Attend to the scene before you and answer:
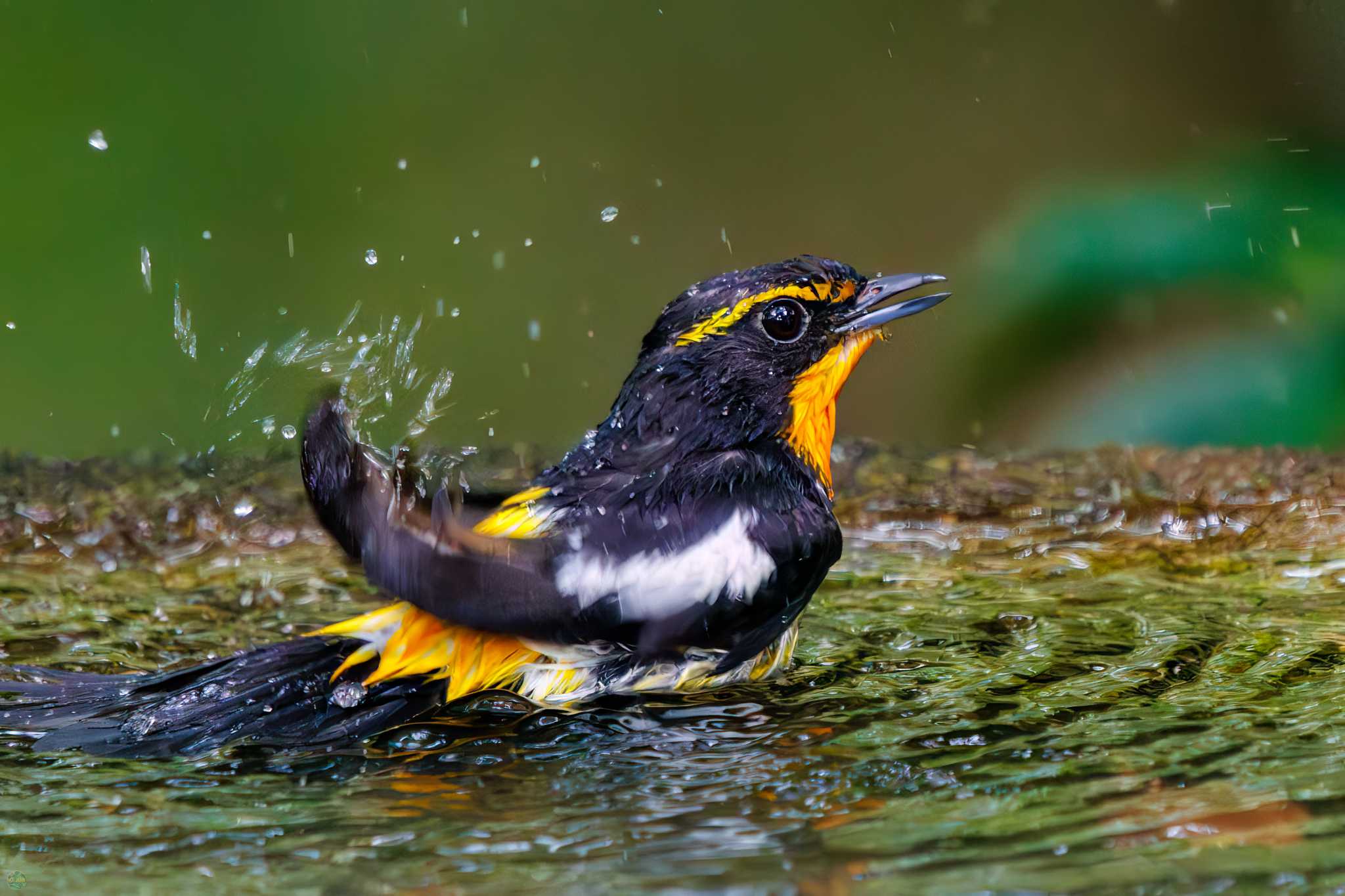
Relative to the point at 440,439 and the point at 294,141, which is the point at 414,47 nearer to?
the point at 294,141

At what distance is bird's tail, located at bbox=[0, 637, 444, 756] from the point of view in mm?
2814

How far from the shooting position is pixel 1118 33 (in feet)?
29.8

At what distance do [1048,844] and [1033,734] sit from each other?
0.64m

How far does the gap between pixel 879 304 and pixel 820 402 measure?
0.31 m

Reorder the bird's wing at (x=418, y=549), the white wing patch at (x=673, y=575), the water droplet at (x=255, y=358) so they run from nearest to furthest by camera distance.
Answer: the bird's wing at (x=418, y=549)
the white wing patch at (x=673, y=575)
the water droplet at (x=255, y=358)

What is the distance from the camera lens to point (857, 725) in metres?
2.78

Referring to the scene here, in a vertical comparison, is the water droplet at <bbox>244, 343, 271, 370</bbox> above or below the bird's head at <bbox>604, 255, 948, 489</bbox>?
above

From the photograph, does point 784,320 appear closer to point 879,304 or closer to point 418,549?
point 879,304

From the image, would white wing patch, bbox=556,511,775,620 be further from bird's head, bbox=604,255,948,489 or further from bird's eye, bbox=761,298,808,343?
bird's eye, bbox=761,298,808,343

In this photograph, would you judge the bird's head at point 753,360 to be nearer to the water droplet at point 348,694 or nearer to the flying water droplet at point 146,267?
the water droplet at point 348,694

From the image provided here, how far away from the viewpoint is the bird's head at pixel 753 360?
3412mm

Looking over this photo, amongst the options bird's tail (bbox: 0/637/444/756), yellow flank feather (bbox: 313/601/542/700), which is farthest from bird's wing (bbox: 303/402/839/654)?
bird's tail (bbox: 0/637/444/756)

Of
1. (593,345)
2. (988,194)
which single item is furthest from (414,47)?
(988,194)

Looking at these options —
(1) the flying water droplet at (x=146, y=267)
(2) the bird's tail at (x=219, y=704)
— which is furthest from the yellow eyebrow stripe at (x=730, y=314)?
(1) the flying water droplet at (x=146, y=267)
